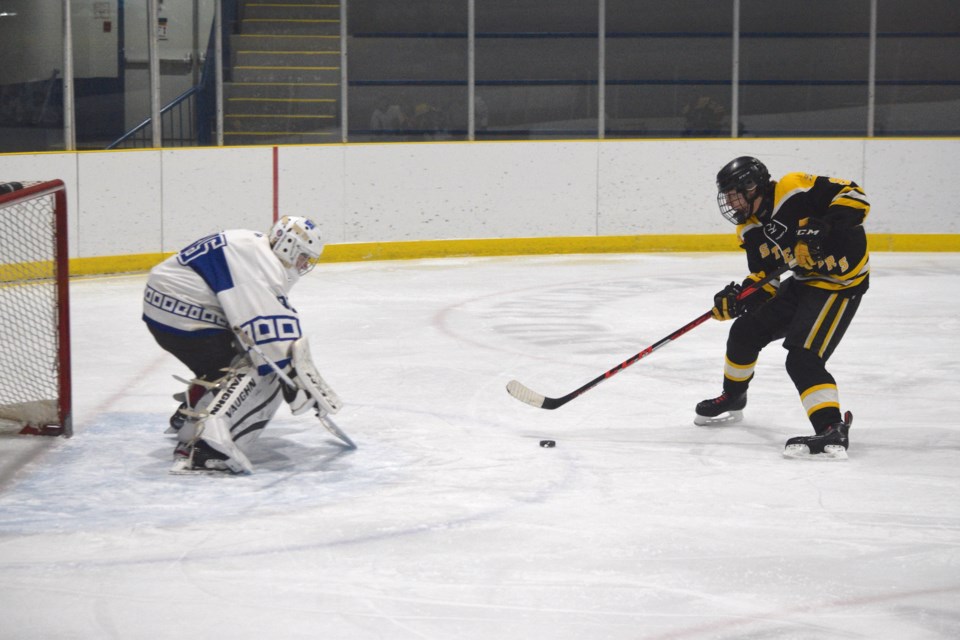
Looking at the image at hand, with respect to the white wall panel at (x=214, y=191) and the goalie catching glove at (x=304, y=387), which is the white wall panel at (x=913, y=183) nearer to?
the white wall panel at (x=214, y=191)

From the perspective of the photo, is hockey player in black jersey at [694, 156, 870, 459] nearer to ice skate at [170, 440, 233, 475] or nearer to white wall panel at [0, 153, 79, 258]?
ice skate at [170, 440, 233, 475]

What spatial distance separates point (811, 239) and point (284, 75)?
20.6 feet

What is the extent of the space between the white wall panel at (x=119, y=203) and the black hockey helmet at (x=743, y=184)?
16.0 ft

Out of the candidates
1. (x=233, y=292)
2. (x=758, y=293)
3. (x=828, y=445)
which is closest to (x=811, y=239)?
(x=758, y=293)

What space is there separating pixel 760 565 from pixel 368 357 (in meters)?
2.86

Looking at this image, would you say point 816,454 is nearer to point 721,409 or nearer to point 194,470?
point 721,409

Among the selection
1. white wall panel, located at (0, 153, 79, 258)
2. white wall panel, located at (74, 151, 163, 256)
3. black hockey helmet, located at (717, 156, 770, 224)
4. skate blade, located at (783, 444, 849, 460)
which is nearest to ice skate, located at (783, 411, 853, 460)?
skate blade, located at (783, 444, 849, 460)

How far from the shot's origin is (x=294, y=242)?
3.57 m

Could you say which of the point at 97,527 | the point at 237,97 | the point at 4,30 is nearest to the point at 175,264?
the point at 97,527

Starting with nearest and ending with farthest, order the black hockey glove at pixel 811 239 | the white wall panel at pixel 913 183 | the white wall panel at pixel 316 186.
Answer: the black hockey glove at pixel 811 239 → the white wall panel at pixel 316 186 → the white wall panel at pixel 913 183

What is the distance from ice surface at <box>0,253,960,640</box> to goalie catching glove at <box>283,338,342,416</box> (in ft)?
0.68

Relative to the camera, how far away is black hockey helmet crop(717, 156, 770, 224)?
3824mm

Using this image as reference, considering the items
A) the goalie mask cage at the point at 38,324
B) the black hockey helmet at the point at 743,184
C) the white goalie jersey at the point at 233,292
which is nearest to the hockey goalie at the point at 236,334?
the white goalie jersey at the point at 233,292

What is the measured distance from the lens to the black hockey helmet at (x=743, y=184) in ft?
12.5
